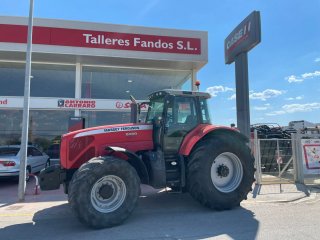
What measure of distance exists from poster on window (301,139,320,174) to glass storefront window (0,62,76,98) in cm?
1077

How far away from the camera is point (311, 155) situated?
10.8 m

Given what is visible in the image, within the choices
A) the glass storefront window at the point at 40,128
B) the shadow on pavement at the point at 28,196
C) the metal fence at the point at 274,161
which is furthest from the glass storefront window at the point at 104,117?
the metal fence at the point at 274,161

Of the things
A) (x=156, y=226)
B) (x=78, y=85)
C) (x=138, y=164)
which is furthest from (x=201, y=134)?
(x=78, y=85)

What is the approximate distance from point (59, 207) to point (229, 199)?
4227 mm

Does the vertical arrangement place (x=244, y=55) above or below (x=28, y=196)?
above

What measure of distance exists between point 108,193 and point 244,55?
800 centimetres

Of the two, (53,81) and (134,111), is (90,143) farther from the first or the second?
(53,81)

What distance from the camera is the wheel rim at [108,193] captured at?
5.90 m

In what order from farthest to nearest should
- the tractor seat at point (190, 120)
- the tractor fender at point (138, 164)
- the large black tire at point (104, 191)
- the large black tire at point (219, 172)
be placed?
the tractor seat at point (190, 120) → the large black tire at point (219, 172) → the tractor fender at point (138, 164) → the large black tire at point (104, 191)

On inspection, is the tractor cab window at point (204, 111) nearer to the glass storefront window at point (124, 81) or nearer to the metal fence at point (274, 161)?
the metal fence at point (274, 161)

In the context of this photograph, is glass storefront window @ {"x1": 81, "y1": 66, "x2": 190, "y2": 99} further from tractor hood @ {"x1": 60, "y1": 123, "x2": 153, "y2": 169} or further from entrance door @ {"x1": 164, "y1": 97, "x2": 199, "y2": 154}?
tractor hood @ {"x1": 60, "y1": 123, "x2": 153, "y2": 169}

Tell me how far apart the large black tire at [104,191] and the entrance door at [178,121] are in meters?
1.32

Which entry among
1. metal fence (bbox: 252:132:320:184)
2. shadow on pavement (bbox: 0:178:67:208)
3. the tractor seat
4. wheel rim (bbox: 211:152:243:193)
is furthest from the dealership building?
wheel rim (bbox: 211:152:243:193)

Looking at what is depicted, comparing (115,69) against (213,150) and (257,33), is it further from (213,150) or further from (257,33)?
(213,150)
